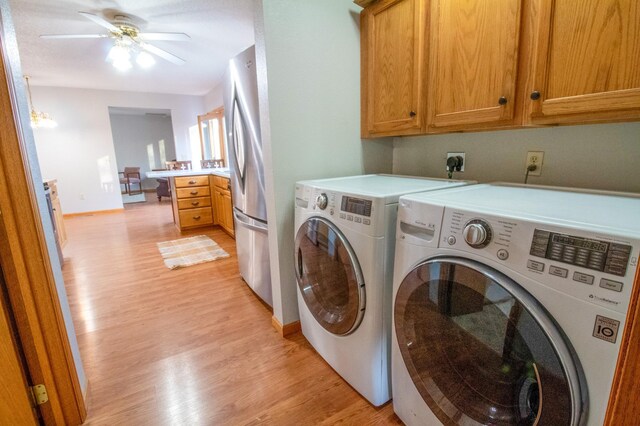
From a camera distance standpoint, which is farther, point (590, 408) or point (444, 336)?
point (444, 336)

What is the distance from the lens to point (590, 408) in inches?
25.8

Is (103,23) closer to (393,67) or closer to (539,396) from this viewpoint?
(393,67)

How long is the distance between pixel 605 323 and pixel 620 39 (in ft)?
2.89

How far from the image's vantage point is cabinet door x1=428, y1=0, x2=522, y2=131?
3.78 feet

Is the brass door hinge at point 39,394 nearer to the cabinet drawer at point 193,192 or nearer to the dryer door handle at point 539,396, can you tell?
the dryer door handle at point 539,396

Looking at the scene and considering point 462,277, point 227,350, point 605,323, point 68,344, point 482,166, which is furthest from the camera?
point 227,350

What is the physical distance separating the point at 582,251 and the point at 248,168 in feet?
6.03

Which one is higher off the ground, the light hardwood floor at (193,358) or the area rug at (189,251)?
the area rug at (189,251)

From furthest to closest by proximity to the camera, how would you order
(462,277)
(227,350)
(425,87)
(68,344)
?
(227,350)
(425,87)
(68,344)
(462,277)

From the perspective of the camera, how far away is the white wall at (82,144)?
536cm

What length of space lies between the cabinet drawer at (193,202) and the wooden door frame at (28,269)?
313 cm

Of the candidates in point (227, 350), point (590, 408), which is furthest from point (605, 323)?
point (227, 350)

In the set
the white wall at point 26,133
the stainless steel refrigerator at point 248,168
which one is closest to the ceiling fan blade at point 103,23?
the stainless steel refrigerator at point 248,168

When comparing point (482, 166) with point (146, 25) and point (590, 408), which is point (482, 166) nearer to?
point (590, 408)
